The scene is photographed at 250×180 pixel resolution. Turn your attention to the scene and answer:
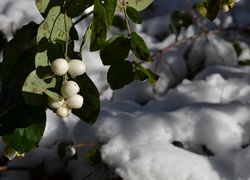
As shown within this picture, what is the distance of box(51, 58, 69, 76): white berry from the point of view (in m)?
0.70

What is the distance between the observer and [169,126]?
1.43m

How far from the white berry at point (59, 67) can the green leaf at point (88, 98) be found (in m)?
0.08

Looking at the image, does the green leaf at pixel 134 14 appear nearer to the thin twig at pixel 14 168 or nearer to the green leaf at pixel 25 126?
the green leaf at pixel 25 126

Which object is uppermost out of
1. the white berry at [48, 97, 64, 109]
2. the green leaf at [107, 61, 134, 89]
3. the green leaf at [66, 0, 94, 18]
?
the green leaf at [66, 0, 94, 18]

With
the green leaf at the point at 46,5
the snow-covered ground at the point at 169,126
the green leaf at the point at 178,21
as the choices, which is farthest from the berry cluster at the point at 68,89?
the green leaf at the point at 178,21

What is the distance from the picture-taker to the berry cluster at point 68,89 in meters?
0.70

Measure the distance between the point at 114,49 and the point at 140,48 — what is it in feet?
0.16

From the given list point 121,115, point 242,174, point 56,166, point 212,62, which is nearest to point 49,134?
point 56,166

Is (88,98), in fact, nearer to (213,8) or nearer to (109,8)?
(109,8)

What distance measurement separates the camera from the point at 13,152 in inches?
33.8

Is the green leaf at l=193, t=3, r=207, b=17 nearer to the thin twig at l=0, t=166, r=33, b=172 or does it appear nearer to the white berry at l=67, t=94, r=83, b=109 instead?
the thin twig at l=0, t=166, r=33, b=172

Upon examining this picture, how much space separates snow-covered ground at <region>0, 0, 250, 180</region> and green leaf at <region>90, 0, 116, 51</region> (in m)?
0.57

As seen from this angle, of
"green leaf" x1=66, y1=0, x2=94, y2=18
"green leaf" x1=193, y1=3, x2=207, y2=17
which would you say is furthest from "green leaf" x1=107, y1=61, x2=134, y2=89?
"green leaf" x1=193, y1=3, x2=207, y2=17

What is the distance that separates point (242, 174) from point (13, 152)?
61 cm
